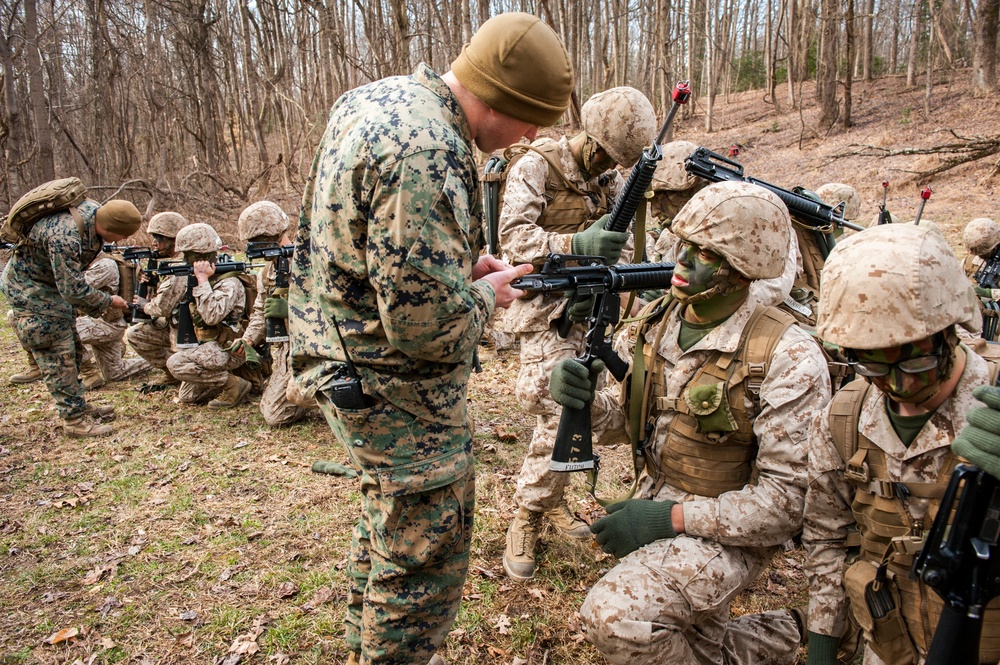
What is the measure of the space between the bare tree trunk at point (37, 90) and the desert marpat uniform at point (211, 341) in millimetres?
7782

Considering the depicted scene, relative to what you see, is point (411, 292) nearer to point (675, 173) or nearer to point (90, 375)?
point (675, 173)

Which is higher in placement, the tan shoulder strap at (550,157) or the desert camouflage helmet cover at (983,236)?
the tan shoulder strap at (550,157)

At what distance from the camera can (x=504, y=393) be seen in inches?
289

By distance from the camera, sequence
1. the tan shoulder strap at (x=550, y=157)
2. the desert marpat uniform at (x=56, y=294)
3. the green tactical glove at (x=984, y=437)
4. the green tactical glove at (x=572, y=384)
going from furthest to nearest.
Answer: the desert marpat uniform at (x=56, y=294) → the tan shoulder strap at (x=550, y=157) → the green tactical glove at (x=572, y=384) → the green tactical glove at (x=984, y=437)

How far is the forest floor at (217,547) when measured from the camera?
3.48 m

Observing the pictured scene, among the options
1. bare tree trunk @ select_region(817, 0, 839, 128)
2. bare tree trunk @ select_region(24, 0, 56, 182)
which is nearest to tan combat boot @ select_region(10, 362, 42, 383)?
bare tree trunk @ select_region(24, 0, 56, 182)

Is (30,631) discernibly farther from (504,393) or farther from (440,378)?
(504,393)

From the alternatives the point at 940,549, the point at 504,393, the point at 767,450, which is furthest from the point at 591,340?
the point at 504,393

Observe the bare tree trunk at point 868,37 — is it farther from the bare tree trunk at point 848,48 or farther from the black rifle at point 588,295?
the black rifle at point 588,295

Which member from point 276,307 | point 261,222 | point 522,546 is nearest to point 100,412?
point 276,307

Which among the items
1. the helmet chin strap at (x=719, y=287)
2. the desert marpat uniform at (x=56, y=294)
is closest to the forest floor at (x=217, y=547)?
the desert marpat uniform at (x=56, y=294)

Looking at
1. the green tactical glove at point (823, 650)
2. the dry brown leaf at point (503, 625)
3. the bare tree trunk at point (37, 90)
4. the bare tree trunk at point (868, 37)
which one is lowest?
the dry brown leaf at point (503, 625)

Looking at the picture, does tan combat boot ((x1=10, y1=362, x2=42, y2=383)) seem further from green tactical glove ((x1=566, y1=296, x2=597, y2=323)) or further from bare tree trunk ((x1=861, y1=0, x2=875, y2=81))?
bare tree trunk ((x1=861, y1=0, x2=875, y2=81))

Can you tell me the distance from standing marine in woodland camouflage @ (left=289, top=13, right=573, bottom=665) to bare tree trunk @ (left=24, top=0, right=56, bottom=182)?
12868 mm
